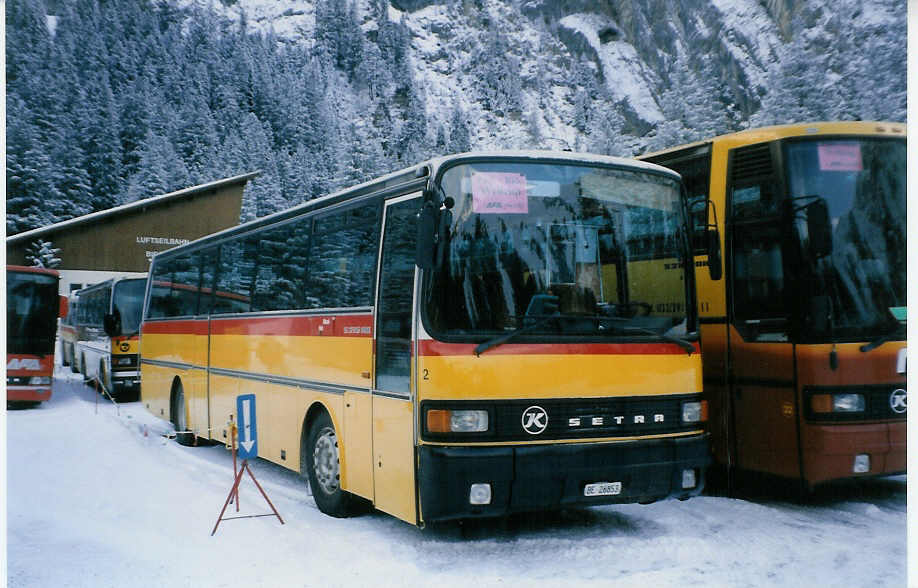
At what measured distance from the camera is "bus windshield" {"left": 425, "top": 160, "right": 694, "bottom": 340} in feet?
18.2

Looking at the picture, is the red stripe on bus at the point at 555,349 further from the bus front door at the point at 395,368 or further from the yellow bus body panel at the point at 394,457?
the yellow bus body panel at the point at 394,457

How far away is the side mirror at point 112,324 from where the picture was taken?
15.6 meters

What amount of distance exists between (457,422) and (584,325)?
1.07 m

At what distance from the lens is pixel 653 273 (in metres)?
6.00

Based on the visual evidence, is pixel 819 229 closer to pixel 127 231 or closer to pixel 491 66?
pixel 491 66

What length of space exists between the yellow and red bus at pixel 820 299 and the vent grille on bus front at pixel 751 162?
1cm

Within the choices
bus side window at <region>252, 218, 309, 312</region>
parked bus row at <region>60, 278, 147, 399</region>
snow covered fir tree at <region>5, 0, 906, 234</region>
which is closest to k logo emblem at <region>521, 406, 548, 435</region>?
snow covered fir tree at <region>5, 0, 906, 234</region>

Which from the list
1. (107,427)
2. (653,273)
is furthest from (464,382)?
(107,427)

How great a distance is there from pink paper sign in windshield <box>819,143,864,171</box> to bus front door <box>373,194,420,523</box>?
10.9 feet

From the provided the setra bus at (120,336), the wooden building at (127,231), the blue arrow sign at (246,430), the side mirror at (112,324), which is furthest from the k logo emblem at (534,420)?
the setra bus at (120,336)

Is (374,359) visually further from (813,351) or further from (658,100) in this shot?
(658,100)

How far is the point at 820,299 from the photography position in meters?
6.59

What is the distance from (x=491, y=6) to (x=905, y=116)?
197 inches

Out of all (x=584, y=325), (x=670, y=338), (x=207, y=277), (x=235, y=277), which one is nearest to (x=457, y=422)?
(x=584, y=325)
